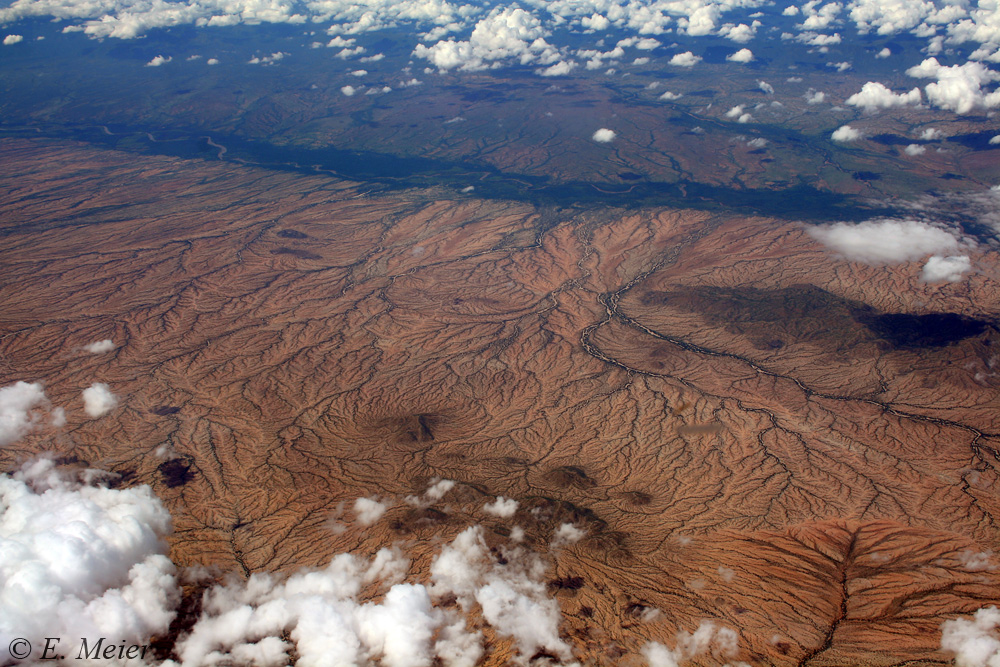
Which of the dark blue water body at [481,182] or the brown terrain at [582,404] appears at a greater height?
the brown terrain at [582,404]

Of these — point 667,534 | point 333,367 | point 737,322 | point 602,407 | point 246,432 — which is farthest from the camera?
point 737,322

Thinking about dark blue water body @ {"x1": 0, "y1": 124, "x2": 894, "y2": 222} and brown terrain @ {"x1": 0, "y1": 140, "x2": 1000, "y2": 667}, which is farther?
dark blue water body @ {"x1": 0, "y1": 124, "x2": 894, "y2": 222}

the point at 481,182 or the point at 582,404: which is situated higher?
the point at 582,404

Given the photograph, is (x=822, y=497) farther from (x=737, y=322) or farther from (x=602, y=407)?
(x=737, y=322)

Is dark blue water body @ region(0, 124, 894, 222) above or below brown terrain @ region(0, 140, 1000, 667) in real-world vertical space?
below

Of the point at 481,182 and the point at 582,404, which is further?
the point at 481,182

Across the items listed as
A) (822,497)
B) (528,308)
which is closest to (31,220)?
(528,308)

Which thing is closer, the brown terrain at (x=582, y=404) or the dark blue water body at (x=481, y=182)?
the brown terrain at (x=582, y=404)

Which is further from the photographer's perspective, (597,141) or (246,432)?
(597,141)
